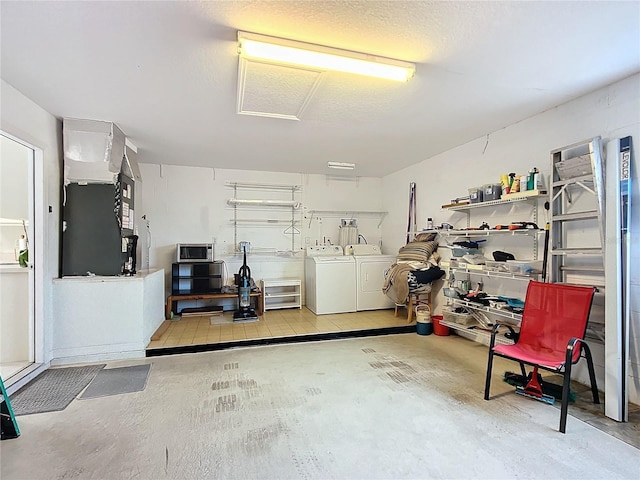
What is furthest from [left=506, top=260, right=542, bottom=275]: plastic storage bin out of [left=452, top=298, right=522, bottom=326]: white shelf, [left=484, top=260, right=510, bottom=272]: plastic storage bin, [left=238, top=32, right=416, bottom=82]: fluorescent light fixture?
[left=238, top=32, right=416, bottom=82]: fluorescent light fixture

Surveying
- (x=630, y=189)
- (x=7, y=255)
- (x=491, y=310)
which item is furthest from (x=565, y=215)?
(x=7, y=255)

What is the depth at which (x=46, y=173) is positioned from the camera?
3336 millimetres

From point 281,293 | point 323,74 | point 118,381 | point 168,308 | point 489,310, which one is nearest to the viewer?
point 323,74

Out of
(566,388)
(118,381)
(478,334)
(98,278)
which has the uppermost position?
(98,278)

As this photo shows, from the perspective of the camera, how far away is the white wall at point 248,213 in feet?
18.9

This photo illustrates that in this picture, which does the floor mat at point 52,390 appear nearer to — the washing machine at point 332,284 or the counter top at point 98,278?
the counter top at point 98,278

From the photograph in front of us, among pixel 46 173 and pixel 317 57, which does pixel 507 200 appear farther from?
pixel 46 173

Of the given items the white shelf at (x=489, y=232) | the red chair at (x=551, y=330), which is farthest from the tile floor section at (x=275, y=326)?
the white shelf at (x=489, y=232)

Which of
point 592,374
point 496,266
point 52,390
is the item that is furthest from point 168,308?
point 592,374

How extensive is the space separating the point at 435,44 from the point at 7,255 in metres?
5.00

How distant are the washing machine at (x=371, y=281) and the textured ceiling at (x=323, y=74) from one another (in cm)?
239

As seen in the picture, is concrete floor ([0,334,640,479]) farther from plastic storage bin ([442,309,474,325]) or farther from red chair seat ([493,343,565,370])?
plastic storage bin ([442,309,474,325])

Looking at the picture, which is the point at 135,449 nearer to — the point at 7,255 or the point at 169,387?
the point at 169,387

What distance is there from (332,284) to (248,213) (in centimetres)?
210
